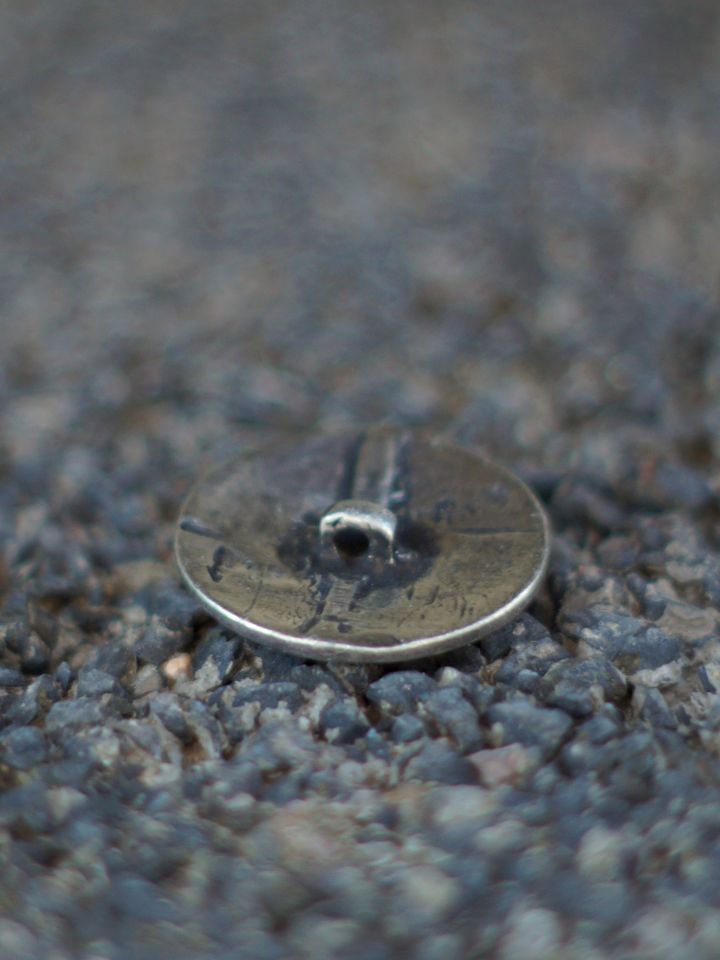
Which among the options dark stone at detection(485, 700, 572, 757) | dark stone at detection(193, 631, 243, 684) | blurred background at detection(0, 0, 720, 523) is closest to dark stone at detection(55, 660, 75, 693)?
dark stone at detection(193, 631, 243, 684)

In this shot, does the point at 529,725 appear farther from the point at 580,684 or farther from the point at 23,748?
the point at 23,748

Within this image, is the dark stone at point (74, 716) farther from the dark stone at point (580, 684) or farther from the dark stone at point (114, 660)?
the dark stone at point (580, 684)

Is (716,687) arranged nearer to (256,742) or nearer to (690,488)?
(690,488)

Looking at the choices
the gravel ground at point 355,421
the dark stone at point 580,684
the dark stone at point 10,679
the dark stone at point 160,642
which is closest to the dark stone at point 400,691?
the gravel ground at point 355,421

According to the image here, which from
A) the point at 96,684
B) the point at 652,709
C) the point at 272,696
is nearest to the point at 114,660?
the point at 96,684

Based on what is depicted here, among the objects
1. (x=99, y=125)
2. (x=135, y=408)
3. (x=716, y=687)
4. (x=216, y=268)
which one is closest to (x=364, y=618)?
(x=716, y=687)

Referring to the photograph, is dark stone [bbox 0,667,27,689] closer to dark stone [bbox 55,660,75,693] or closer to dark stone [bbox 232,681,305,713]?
dark stone [bbox 55,660,75,693]
